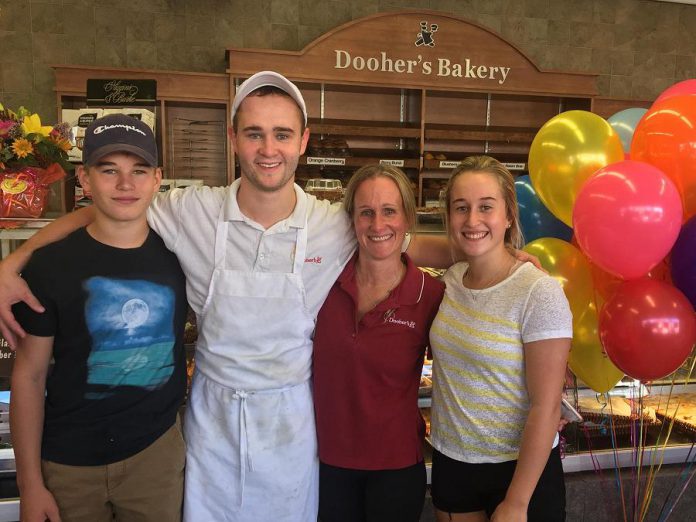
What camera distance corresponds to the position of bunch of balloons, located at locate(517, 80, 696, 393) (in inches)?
52.6

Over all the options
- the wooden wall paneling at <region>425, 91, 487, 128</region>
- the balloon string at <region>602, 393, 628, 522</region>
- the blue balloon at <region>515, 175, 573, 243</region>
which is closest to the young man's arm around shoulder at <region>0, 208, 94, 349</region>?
the blue balloon at <region>515, 175, 573, 243</region>

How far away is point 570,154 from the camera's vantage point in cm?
156

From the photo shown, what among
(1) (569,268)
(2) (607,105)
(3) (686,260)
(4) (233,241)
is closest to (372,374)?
(4) (233,241)

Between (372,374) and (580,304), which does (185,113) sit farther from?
(580,304)

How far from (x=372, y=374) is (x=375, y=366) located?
25 mm

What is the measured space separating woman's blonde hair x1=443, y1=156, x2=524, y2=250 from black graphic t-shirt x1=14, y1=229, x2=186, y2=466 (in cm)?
83

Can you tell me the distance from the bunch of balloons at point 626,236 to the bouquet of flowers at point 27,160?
1.53 m

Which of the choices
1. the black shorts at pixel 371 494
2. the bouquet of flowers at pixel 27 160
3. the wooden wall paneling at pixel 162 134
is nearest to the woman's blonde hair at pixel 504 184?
the black shorts at pixel 371 494

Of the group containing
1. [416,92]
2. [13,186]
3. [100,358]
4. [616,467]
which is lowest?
[616,467]

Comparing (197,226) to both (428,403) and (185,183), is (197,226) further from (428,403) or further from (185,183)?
(185,183)

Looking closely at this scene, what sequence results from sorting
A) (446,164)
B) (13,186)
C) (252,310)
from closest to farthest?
(252,310) < (13,186) < (446,164)

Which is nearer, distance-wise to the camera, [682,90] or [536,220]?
[682,90]

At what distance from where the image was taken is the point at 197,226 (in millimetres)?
1498

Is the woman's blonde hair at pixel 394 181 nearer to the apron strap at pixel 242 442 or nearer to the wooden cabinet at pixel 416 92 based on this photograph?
the apron strap at pixel 242 442
